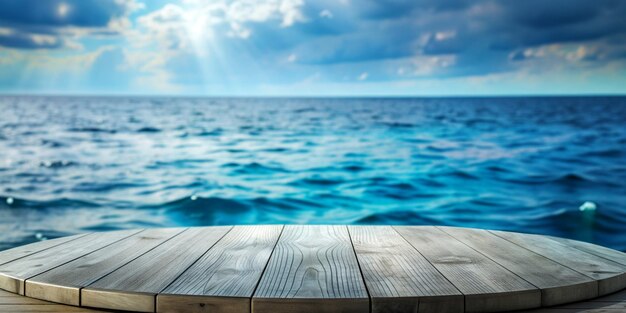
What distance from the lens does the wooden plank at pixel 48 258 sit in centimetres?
179

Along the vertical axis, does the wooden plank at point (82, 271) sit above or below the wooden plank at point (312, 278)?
below

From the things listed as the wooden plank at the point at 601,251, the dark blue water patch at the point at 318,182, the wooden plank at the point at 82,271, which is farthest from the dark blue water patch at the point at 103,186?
the wooden plank at the point at 601,251

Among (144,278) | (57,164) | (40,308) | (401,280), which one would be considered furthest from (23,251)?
(57,164)

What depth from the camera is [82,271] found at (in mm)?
1842

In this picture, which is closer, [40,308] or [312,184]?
[40,308]

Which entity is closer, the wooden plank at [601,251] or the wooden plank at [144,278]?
the wooden plank at [144,278]

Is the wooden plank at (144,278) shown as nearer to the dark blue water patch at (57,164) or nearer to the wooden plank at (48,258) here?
the wooden plank at (48,258)

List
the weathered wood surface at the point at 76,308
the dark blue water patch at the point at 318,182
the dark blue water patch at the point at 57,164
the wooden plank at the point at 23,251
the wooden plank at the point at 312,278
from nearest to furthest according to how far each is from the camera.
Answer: the wooden plank at the point at 312,278
the weathered wood surface at the point at 76,308
the wooden plank at the point at 23,251
the dark blue water patch at the point at 318,182
the dark blue water patch at the point at 57,164

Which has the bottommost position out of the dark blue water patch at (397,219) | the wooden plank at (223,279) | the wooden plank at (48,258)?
the dark blue water patch at (397,219)

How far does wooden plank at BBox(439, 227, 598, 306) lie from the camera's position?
170 cm

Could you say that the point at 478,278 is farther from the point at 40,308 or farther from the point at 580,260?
the point at 40,308

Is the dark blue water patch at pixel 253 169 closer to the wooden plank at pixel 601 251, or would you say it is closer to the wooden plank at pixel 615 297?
the wooden plank at pixel 601 251

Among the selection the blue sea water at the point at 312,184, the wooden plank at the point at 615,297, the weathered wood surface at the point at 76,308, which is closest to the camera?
the weathered wood surface at the point at 76,308

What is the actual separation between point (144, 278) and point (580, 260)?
62.7 inches
